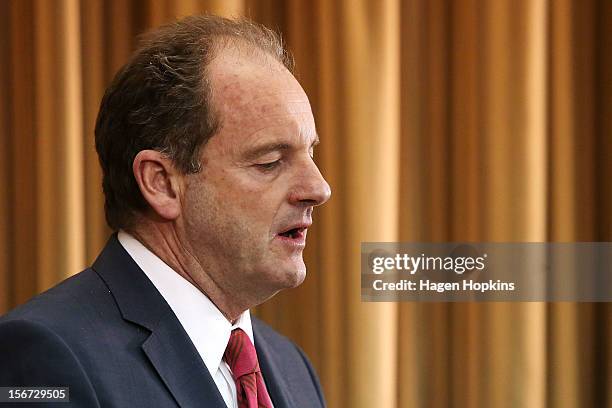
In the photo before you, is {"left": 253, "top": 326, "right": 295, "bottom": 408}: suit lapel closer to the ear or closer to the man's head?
the man's head

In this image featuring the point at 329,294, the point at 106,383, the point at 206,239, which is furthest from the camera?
the point at 329,294

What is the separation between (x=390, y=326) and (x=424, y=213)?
0.25 m

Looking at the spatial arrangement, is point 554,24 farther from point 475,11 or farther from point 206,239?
point 206,239

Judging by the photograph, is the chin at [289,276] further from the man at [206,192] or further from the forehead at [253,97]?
the forehead at [253,97]

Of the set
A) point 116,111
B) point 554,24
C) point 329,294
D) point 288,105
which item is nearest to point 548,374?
point 329,294

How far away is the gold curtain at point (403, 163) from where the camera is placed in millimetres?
1863

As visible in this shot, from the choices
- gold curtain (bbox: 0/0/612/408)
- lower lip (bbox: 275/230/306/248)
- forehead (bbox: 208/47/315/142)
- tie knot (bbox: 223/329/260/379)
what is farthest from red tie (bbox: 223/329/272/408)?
gold curtain (bbox: 0/0/612/408)

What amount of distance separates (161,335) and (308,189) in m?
0.27

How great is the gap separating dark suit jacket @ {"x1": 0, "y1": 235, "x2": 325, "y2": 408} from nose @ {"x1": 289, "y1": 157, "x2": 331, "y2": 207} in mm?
219

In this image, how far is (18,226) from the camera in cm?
188

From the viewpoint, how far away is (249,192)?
1.14 metres

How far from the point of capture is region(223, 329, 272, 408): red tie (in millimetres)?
1141

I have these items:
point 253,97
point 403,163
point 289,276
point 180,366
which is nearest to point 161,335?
point 180,366
